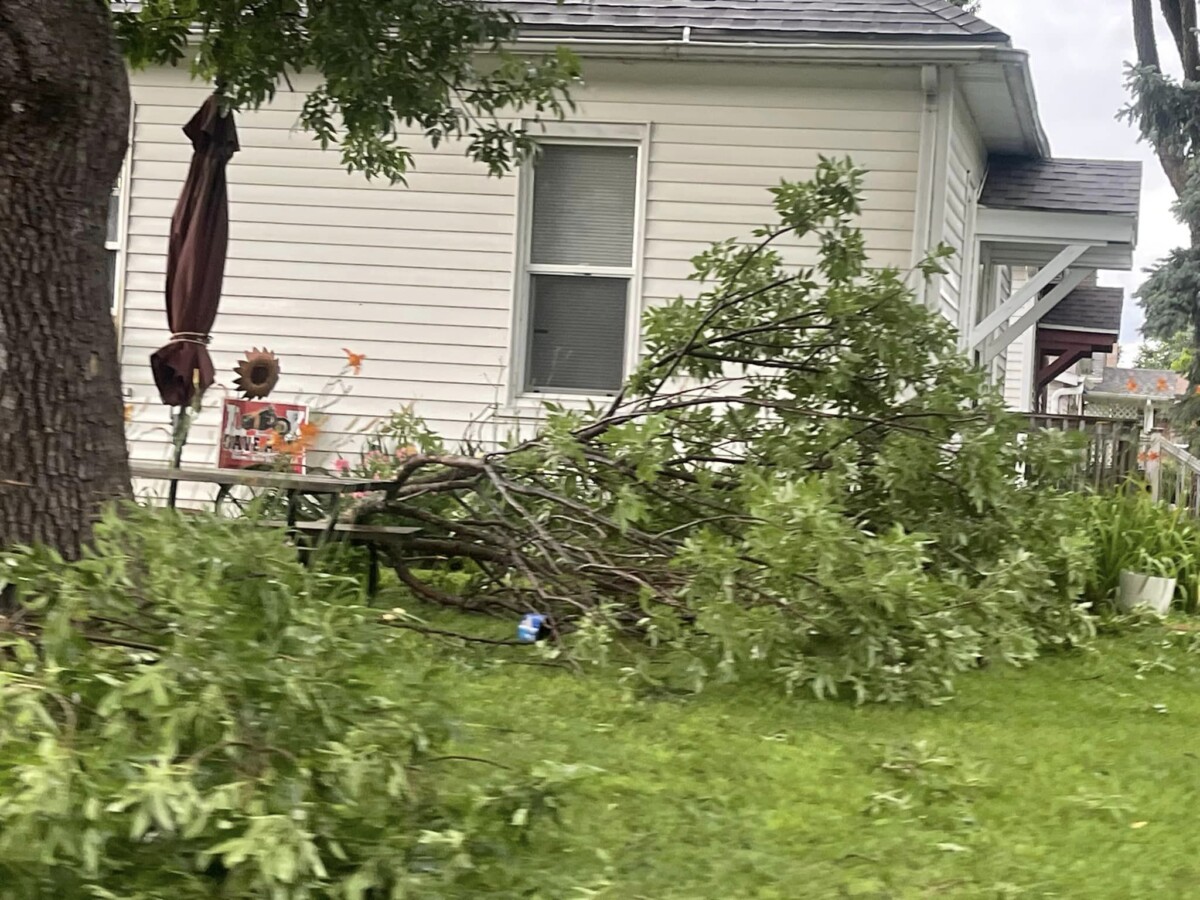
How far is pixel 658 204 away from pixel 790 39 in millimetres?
1366

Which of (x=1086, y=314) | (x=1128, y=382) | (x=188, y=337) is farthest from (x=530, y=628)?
(x=1128, y=382)

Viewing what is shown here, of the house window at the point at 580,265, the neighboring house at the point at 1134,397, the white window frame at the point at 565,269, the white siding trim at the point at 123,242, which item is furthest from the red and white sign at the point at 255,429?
the neighboring house at the point at 1134,397

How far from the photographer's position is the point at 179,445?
680 centimetres

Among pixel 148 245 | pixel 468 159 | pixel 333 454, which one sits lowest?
pixel 333 454

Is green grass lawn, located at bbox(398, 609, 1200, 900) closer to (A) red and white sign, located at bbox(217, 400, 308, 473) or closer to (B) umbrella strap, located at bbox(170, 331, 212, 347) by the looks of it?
(B) umbrella strap, located at bbox(170, 331, 212, 347)

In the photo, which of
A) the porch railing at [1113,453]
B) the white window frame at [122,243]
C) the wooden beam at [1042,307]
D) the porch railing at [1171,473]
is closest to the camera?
the white window frame at [122,243]

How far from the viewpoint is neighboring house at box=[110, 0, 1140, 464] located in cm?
809

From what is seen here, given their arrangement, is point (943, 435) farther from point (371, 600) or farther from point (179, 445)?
point (179, 445)

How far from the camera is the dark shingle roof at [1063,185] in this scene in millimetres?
9438

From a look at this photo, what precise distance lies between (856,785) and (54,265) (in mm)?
2734

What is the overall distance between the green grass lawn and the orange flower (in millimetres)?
4127

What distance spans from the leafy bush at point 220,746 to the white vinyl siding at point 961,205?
6542 mm

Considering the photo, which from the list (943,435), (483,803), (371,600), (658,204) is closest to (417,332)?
(658,204)

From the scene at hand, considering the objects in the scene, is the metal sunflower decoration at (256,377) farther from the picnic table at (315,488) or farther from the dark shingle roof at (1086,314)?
the dark shingle roof at (1086,314)
